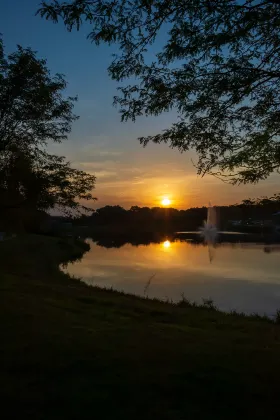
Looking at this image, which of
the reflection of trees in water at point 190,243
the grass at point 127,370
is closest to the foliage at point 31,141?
the grass at point 127,370

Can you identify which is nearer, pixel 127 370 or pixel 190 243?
pixel 127 370

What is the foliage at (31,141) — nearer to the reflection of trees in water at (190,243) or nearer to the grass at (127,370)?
the grass at (127,370)

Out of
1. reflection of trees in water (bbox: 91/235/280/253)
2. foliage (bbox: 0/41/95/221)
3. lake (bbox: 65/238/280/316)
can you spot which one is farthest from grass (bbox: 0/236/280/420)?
reflection of trees in water (bbox: 91/235/280/253)

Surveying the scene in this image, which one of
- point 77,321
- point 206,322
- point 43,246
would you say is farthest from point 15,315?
point 43,246

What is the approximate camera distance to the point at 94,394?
5.41 m

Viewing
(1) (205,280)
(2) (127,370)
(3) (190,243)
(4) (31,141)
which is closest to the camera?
(2) (127,370)

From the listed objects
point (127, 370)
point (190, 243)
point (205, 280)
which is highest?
point (127, 370)

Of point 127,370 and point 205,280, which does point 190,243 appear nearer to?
point 205,280

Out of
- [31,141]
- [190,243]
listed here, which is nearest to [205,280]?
[31,141]

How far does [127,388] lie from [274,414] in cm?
206

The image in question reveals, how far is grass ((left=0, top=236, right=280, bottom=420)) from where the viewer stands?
5.07 meters

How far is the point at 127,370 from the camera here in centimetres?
636

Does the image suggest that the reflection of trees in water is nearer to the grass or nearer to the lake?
the lake

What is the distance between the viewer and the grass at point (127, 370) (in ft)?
16.6
